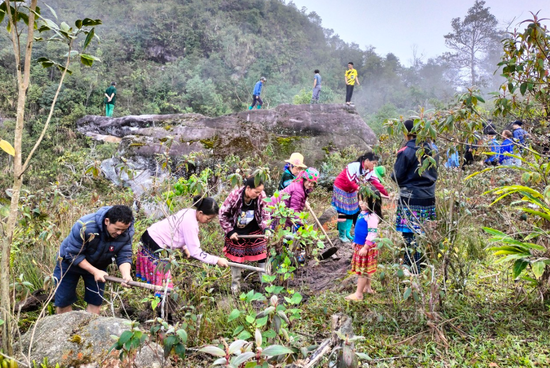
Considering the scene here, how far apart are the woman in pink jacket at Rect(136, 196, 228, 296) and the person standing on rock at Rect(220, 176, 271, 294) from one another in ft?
1.83

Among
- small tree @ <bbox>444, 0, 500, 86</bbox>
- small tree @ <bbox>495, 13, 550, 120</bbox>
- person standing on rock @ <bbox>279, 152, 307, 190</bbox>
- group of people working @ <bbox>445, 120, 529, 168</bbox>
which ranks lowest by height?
person standing on rock @ <bbox>279, 152, 307, 190</bbox>

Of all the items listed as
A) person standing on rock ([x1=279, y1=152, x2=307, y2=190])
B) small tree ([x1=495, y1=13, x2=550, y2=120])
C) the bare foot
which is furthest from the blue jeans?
small tree ([x1=495, y1=13, x2=550, y2=120])

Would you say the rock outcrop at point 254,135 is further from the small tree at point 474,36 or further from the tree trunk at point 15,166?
the small tree at point 474,36

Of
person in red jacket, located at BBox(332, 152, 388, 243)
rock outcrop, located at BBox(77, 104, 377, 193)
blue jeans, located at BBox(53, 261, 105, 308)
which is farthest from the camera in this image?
rock outcrop, located at BBox(77, 104, 377, 193)

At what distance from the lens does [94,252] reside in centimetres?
315

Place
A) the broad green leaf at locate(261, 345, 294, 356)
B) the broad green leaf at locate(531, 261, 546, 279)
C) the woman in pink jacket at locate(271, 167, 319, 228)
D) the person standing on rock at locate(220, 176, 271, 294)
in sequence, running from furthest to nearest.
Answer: the woman in pink jacket at locate(271, 167, 319, 228), the person standing on rock at locate(220, 176, 271, 294), the broad green leaf at locate(531, 261, 546, 279), the broad green leaf at locate(261, 345, 294, 356)

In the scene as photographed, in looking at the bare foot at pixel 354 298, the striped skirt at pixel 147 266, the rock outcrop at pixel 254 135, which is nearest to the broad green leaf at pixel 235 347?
the striped skirt at pixel 147 266

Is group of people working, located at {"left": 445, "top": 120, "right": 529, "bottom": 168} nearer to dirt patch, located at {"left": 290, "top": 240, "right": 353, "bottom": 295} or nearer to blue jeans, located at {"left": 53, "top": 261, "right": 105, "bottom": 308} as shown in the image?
dirt patch, located at {"left": 290, "top": 240, "right": 353, "bottom": 295}

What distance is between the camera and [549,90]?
10.2ft

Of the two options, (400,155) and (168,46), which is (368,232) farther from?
(168,46)

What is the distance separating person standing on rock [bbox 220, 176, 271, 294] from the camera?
12.9 feet

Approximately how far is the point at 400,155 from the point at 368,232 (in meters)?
0.81

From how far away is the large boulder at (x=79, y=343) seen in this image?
2.24 metres

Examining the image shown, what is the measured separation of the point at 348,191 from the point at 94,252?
3.41 meters
